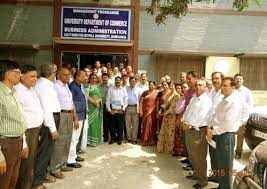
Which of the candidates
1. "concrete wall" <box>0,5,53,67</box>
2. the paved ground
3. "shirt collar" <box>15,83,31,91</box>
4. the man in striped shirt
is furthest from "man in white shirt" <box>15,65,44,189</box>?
"concrete wall" <box>0,5,53,67</box>

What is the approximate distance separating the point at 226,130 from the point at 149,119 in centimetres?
419

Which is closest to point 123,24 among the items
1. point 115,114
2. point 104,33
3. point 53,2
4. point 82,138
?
point 104,33

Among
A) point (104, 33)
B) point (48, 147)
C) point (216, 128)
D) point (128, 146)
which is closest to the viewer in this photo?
point (216, 128)

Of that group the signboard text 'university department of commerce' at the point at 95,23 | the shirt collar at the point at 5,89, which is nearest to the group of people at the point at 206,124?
the shirt collar at the point at 5,89

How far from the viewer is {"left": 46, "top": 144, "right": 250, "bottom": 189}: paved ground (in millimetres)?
5910

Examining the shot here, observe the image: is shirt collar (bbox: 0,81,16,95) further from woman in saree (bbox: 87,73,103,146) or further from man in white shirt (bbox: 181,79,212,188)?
woman in saree (bbox: 87,73,103,146)

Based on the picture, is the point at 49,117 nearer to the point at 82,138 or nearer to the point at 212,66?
the point at 82,138

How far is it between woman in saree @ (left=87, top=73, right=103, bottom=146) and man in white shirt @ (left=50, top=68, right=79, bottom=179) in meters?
2.20

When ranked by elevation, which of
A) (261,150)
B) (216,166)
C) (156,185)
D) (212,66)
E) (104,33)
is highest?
(104,33)

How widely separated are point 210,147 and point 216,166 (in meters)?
0.42

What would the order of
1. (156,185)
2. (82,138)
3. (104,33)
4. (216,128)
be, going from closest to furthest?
(216,128) → (156,185) → (82,138) → (104,33)

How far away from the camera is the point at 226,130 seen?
5.06m

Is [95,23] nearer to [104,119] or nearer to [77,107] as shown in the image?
[104,119]

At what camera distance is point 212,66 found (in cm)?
1353
